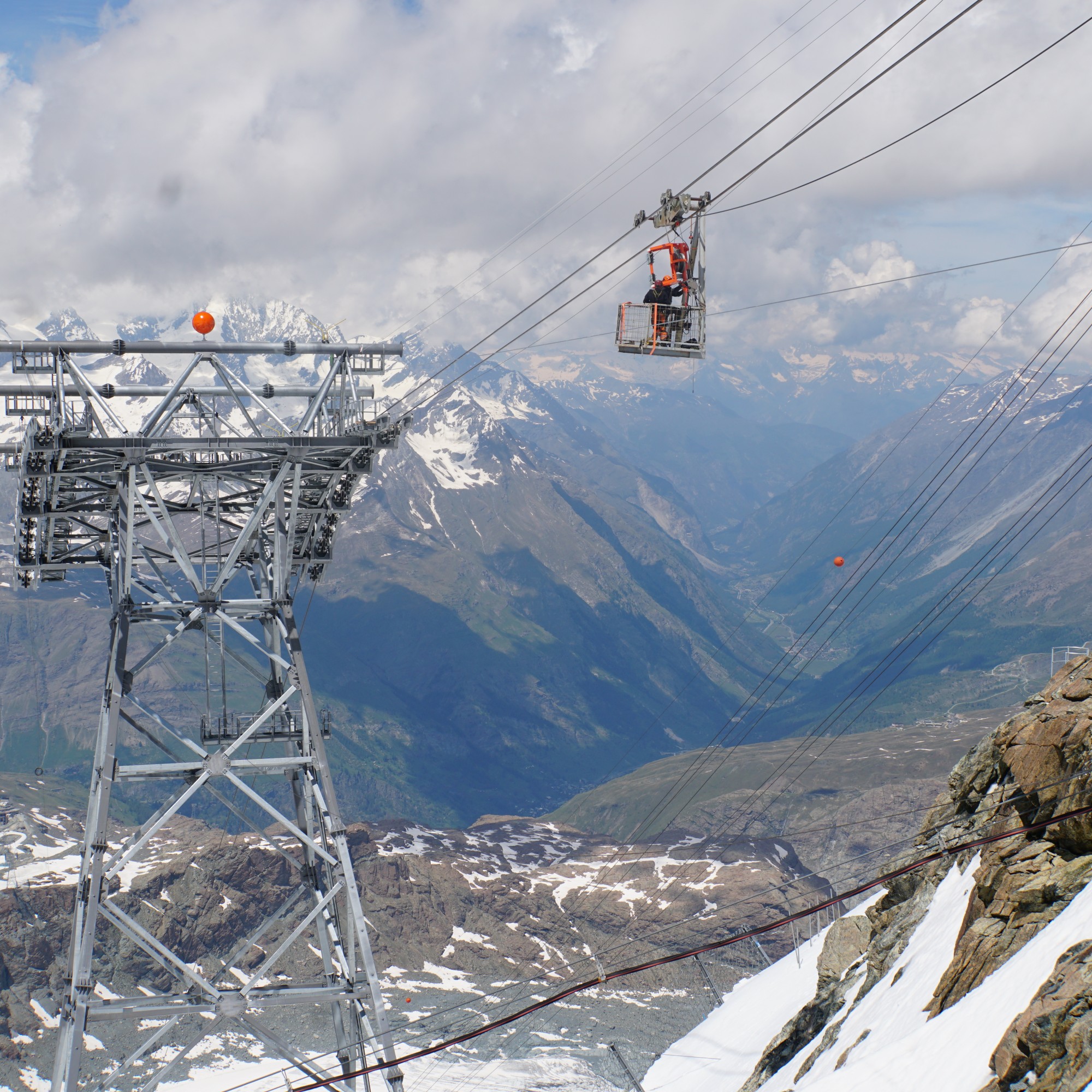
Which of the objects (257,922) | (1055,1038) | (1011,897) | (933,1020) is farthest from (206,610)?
(257,922)

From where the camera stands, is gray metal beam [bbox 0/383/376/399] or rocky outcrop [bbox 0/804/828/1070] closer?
gray metal beam [bbox 0/383/376/399]

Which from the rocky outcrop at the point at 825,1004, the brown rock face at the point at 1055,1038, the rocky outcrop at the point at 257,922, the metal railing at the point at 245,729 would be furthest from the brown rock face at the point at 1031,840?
the rocky outcrop at the point at 257,922

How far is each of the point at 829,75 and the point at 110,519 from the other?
22.0 m

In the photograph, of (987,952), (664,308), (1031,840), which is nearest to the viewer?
(987,952)

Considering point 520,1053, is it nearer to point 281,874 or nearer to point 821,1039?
point 281,874

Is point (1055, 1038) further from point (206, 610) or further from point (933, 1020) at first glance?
point (206, 610)

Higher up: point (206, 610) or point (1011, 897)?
point (206, 610)

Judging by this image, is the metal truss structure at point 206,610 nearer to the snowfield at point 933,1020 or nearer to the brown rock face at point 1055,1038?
the snowfield at point 933,1020

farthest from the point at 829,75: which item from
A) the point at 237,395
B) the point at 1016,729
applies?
the point at 237,395

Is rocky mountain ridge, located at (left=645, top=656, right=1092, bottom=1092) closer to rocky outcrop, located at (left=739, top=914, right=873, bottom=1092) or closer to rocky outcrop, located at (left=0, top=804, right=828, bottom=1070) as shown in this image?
rocky outcrop, located at (left=739, top=914, right=873, bottom=1092)

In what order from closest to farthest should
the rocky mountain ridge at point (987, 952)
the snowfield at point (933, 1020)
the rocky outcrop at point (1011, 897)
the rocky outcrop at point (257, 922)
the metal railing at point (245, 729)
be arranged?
the rocky outcrop at point (1011, 897)
the rocky mountain ridge at point (987, 952)
the snowfield at point (933, 1020)
the metal railing at point (245, 729)
the rocky outcrop at point (257, 922)

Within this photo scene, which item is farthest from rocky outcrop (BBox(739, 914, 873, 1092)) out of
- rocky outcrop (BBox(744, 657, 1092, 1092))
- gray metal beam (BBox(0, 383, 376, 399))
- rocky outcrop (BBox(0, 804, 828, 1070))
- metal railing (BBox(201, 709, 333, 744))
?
rocky outcrop (BBox(0, 804, 828, 1070))

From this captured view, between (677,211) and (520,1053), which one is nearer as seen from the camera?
(677,211)

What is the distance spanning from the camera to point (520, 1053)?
12962 centimetres
